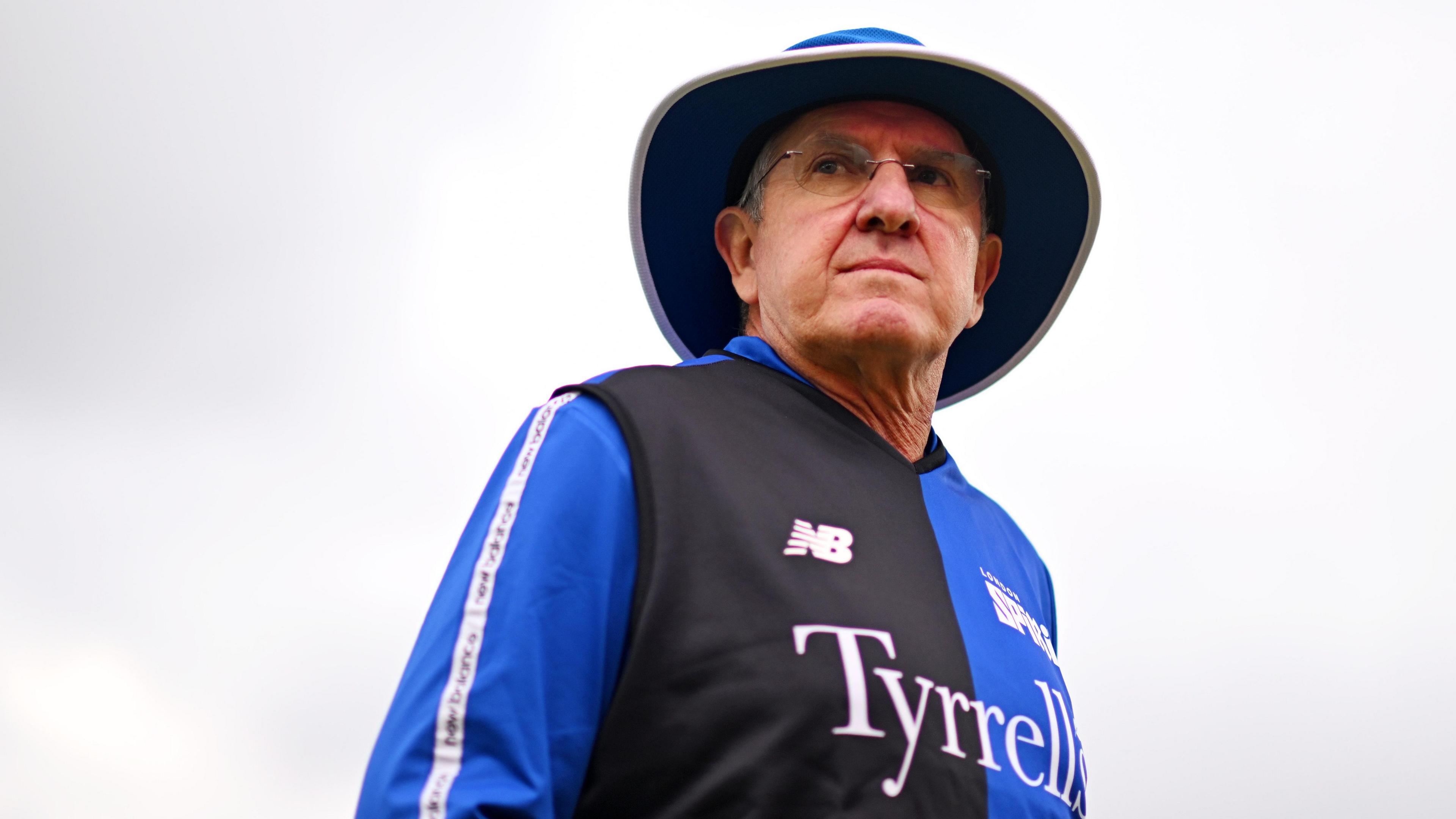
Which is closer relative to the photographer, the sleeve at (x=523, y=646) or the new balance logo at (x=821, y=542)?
the sleeve at (x=523, y=646)

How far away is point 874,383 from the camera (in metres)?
2.61

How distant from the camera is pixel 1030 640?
239 cm

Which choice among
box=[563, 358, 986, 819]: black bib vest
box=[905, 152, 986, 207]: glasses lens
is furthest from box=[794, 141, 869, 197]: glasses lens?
box=[563, 358, 986, 819]: black bib vest

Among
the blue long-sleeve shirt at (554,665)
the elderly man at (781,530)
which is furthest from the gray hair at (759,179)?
the blue long-sleeve shirt at (554,665)

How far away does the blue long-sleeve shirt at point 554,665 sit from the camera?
1.53 metres

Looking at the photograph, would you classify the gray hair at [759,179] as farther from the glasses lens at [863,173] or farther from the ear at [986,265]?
the ear at [986,265]

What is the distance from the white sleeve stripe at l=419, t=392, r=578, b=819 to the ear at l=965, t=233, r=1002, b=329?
166 cm

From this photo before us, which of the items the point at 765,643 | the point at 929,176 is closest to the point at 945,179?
the point at 929,176

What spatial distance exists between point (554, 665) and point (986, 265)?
207 centimetres

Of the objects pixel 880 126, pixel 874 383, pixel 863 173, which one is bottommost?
pixel 874 383

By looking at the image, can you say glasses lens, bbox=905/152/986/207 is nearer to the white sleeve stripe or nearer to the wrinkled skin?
the wrinkled skin

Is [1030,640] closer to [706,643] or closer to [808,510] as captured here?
[808,510]

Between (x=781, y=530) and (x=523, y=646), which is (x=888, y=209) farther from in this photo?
(x=523, y=646)

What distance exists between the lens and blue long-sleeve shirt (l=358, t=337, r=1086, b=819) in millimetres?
1533
